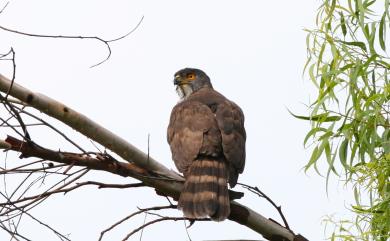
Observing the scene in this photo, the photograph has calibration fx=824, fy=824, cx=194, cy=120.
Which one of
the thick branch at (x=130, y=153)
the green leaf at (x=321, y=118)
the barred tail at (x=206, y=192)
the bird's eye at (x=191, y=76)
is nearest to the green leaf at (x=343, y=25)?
the green leaf at (x=321, y=118)

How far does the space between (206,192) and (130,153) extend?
126cm

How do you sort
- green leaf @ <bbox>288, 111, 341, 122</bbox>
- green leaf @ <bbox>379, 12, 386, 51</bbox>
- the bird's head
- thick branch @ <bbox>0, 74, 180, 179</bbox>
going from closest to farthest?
thick branch @ <bbox>0, 74, 180, 179</bbox>
green leaf @ <bbox>288, 111, 341, 122</bbox>
green leaf @ <bbox>379, 12, 386, 51</bbox>
the bird's head

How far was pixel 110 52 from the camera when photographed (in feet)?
14.9

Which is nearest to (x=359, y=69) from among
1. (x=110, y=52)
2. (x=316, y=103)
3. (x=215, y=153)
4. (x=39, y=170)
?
(x=316, y=103)

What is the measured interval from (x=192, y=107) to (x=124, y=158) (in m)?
2.46

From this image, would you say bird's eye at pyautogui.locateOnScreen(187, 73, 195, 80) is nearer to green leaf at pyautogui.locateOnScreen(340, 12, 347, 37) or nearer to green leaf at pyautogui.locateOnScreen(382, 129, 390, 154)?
green leaf at pyautogui.locateOnScreen(340, 12, 347, 37)

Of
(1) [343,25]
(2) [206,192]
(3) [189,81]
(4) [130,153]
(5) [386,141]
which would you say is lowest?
(4) [130,153]

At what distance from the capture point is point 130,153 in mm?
4348

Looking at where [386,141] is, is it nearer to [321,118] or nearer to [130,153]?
[321,118]

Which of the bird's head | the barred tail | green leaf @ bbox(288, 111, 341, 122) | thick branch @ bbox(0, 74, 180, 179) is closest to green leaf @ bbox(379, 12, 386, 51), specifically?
green leaf @ bbox(288, 111, 341, 122)

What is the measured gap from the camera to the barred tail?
503 cm

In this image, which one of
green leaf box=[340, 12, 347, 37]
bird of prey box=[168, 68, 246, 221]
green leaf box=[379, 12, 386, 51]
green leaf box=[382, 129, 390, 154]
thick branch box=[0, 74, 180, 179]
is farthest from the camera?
green leaf box=[340, 12, 347, 37]

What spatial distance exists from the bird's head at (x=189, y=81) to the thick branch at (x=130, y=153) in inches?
131

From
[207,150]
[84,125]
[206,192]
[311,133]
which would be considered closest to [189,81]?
[207,150]
